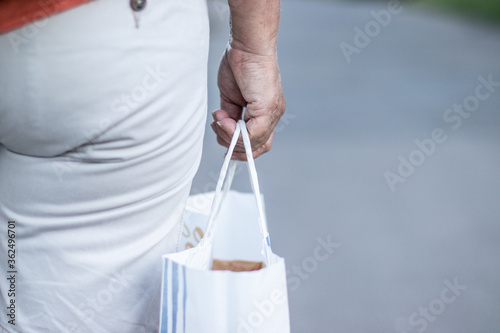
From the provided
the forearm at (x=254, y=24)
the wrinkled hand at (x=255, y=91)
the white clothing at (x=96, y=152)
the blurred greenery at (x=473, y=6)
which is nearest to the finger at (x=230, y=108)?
the wrinkled hand at (x=255, y=91)

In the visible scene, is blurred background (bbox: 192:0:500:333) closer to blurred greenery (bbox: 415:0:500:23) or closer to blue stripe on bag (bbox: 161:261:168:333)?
blue stripe on bag (bbox: 161:261:168:333)

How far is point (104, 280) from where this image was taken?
3.94 feet

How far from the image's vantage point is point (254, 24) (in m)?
1.44

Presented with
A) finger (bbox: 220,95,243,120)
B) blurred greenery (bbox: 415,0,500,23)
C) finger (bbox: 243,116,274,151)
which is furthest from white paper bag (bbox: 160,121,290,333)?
blurred greenery (bbox: 415,0,500,23)

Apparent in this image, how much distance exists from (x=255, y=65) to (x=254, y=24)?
10 cm

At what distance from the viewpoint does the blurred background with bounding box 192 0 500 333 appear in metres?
3.15

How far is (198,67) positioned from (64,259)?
41cm

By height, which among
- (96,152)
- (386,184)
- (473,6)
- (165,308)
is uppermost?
(473,6)

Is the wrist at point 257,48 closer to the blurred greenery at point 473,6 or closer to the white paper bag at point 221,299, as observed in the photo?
the white paper bag at point 221,299

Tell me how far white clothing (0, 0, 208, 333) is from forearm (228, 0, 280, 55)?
0.76ft

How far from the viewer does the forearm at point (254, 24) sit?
1405mm

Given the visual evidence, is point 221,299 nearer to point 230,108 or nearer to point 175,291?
point 175,291

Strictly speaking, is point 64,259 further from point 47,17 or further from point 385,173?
point 385,173

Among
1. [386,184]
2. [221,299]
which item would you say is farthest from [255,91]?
[386,184]
